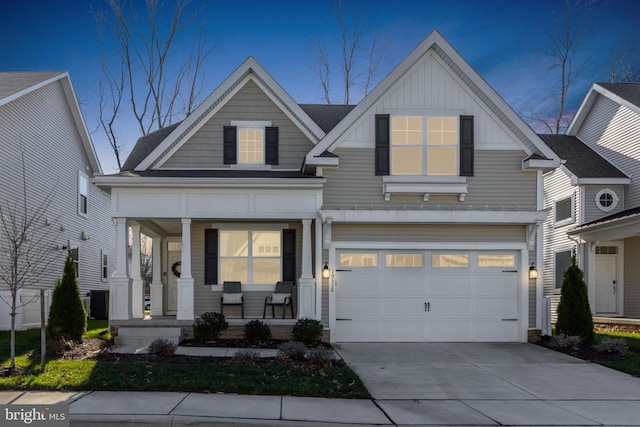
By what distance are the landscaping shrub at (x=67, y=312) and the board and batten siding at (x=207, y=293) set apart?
2.98m

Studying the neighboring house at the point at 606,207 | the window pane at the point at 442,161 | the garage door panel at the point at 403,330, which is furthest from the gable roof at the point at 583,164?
the garage door panel at the point at 403,330

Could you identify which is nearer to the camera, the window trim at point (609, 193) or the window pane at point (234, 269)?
the window pane at point (234, 269)

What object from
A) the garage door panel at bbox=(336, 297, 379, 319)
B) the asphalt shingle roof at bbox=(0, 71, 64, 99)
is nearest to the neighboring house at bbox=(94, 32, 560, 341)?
the garage door panel at bbox=(336, 297, 379, 319)

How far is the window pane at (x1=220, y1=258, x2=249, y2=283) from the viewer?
1493cm

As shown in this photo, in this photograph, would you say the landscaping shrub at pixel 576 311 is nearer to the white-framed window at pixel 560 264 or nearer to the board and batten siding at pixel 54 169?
the white-framed window at pixel 560 264

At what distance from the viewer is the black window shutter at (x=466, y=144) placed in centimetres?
1423

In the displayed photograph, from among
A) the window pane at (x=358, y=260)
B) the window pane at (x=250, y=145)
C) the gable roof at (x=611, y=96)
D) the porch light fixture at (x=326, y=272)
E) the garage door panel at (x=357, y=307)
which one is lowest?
the garage door panel at (x=357, y=307)

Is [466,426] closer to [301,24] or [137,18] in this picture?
[301,24]

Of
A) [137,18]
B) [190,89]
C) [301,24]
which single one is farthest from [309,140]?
[137,18]

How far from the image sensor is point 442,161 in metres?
14.3

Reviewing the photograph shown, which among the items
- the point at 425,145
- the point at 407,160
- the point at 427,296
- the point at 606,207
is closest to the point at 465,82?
the point at 425,145

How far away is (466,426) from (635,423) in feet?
7.64

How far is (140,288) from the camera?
14812mm

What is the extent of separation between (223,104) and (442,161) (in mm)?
6032
